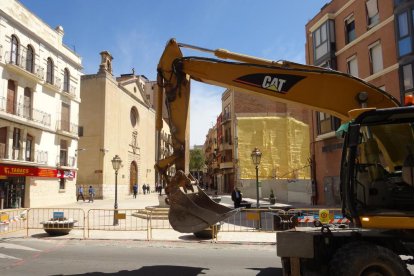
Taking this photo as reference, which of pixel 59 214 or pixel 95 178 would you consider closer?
pixel 59 214

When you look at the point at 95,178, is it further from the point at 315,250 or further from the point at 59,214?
the point at 315,250

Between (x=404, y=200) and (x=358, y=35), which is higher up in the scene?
(x=358, y=35)

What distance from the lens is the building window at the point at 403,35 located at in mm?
20516

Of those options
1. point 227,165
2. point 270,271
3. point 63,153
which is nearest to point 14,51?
point 63,153

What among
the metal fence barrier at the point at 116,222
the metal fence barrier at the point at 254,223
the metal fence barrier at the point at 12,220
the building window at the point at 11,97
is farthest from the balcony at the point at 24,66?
the metal fence barrier at the point at 254,223

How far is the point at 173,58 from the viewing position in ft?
27.2

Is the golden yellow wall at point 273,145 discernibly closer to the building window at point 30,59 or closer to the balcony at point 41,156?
the balcony at point 41,156

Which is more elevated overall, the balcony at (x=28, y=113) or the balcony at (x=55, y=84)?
the balcony at (x=55, y=84)

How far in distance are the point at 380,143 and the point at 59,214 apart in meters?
13.0

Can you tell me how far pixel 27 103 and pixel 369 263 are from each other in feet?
95.1

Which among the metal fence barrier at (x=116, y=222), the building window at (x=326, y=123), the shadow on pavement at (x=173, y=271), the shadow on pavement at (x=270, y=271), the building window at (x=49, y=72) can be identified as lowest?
the shadow on pavement at (x=270, y=271)

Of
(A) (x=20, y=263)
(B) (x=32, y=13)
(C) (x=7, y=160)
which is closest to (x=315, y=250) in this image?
(A) (x=20, y=263)

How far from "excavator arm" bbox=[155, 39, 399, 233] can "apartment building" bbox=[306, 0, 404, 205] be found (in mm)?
15319

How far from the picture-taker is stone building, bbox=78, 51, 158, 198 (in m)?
42.2
